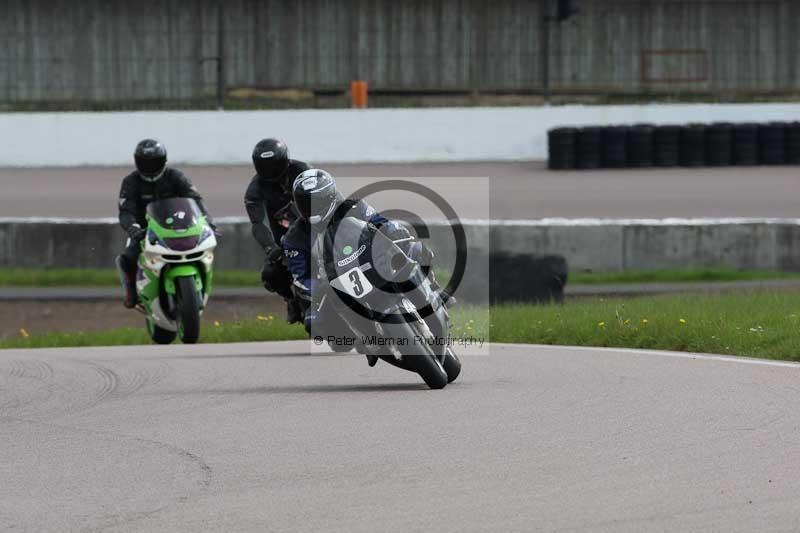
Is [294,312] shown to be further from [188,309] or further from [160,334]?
[160,334]

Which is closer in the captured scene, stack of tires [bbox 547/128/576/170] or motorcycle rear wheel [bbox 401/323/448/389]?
motorcycle rear wheel [bbox 401/323/448/389]

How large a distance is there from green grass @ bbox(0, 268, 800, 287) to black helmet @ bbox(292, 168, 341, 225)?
10.7 metres

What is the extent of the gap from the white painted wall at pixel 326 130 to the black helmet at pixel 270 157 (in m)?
17.2

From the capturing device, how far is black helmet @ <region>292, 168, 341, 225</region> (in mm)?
8766

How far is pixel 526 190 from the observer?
2611cm

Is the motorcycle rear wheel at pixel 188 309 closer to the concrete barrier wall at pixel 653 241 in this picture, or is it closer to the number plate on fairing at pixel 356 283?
the number plate on fairing at pixel 356 283

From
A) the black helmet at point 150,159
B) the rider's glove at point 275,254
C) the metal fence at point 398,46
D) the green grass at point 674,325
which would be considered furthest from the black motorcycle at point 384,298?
the metal fence at point 398,46

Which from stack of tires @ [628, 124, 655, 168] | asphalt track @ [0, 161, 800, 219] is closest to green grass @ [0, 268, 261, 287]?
asphalt track @ [0, 161, 800, 219]

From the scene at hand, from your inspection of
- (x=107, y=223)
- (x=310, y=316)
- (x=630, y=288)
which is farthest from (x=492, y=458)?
(x=107, y=223)

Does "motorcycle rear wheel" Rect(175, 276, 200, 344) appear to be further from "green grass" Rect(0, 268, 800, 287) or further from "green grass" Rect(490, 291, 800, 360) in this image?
"green grass" Rect(0, 268, 800, 287)

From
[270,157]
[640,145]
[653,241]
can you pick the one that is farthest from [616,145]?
[270,157]

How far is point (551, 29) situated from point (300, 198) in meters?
26.1

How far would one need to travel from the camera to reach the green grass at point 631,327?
1038cm

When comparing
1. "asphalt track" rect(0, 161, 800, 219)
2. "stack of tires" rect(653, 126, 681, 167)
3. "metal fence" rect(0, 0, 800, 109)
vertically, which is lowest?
"asphalt track" rect(0, 161, 800, 219)
